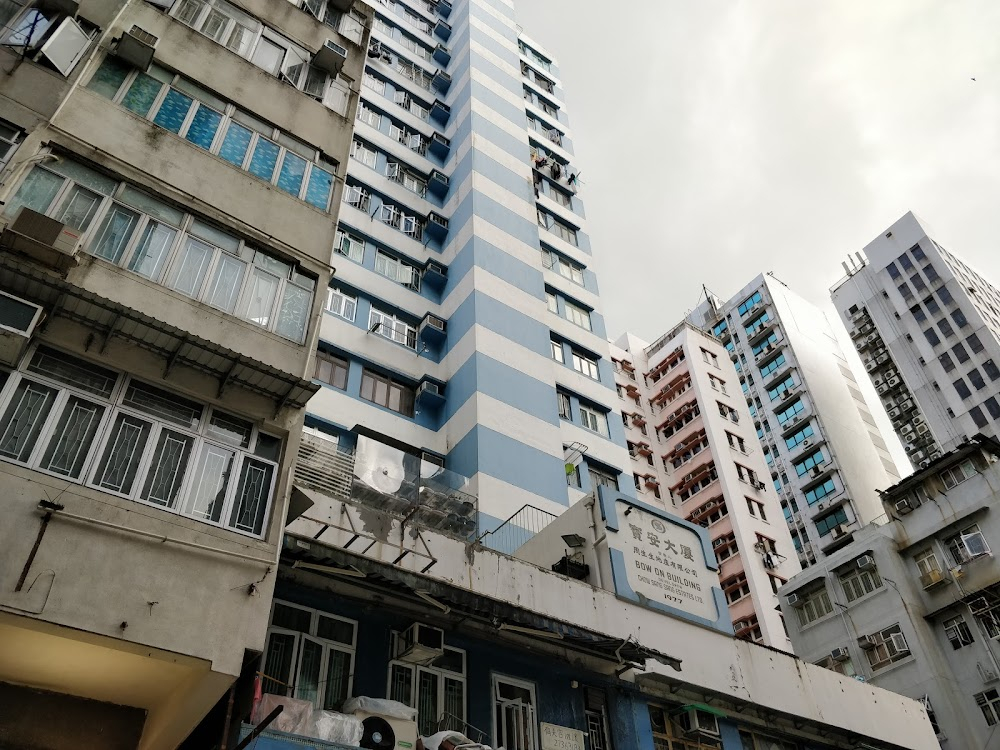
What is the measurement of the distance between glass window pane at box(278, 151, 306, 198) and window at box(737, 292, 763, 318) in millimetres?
62572

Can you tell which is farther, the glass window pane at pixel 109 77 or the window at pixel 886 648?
the window at pixel 886 648

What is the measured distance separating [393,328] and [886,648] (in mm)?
22095

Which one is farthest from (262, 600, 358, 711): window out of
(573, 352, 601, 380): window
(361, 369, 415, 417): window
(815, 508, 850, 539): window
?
(815, 508, 850, 539): window

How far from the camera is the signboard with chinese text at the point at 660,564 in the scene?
15.7 metres

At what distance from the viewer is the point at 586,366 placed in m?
28.2

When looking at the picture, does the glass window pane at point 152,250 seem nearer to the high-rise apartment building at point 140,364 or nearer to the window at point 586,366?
the high-rise apartment building at point 140,364

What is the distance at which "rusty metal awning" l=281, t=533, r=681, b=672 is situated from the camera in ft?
34.2

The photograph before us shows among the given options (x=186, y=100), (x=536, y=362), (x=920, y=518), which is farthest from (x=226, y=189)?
(x=920, y=518)

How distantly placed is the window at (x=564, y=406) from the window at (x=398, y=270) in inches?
247

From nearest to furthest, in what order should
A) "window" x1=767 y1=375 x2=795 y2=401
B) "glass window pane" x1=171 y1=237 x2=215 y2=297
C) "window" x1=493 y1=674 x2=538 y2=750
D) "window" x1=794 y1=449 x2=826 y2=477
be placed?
"glass window pane" x1=171 y1=237 x2=215 y2=297
"window" x1=493 y1=674 x2=538 y2=750
"window" x1=794 y1=449 x2=826 y2=477
"window" x1=767 y1=375 x2=795 y2=401

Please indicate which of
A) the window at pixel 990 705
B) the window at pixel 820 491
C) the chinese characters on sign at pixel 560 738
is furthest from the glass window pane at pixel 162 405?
the window at pixel 820 491

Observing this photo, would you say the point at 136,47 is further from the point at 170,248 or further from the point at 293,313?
the point at 293,313

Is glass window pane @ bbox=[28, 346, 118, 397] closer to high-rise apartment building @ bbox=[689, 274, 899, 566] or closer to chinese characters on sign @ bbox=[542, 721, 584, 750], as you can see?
chinese characters on sign @ bbox=[542, 721, 584, 750]

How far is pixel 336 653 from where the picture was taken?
11195 mm
